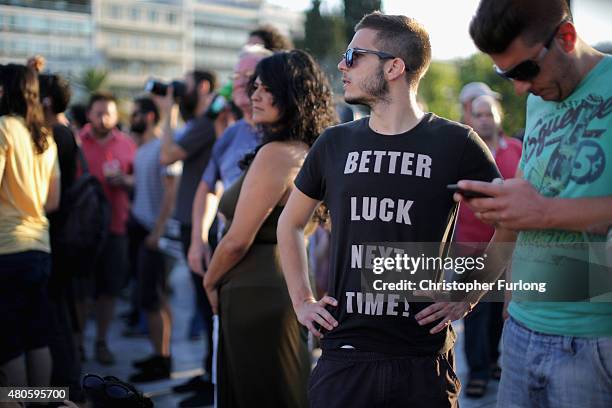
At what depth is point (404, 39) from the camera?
2.52m

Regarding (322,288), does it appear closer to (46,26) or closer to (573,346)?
(573,346)

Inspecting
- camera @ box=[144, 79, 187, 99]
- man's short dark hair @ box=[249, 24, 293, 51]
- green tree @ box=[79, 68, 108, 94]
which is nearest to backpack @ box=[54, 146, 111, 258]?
camera @ box=[144, 79, 187, 99]

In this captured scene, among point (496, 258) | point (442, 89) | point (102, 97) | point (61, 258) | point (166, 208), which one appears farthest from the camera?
point (442, 89)

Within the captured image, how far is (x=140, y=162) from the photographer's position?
6.69m

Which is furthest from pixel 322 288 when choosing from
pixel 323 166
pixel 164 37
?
pixel 164 37

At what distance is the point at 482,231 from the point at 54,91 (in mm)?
3086

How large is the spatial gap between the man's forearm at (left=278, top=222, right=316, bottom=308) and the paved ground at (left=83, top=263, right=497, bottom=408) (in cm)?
278

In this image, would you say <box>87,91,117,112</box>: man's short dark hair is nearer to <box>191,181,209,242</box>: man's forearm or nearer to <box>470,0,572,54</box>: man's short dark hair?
<box>191,181,209,242</box>: man's forearm

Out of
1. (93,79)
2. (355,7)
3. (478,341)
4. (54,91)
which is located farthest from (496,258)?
(93,79)

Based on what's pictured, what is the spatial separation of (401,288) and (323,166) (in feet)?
1.61

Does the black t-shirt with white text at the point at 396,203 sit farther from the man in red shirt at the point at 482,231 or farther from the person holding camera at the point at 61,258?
the person holding camera at the point at 61,258

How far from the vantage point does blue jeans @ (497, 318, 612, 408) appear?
204cm

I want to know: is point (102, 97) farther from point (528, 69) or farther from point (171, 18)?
point (171, 18)

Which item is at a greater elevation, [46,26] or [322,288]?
[46,26]
